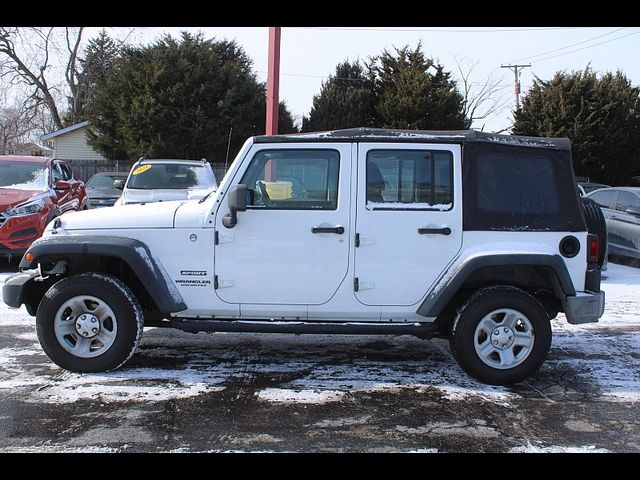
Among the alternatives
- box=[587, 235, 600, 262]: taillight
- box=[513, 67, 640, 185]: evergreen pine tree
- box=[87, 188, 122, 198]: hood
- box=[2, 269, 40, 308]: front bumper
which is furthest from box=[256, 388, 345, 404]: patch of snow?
box=[513, 67, 640, 185]: evergreen pine tree

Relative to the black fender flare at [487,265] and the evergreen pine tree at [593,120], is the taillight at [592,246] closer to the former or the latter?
the black fender flare at [487,265]

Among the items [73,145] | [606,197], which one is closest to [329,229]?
[606,197]

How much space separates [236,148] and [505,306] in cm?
2198

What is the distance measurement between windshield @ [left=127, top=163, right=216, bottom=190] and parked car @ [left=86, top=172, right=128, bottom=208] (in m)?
2.12

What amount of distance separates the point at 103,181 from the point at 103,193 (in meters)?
1.27

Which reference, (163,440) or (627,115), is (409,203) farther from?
(627,115)

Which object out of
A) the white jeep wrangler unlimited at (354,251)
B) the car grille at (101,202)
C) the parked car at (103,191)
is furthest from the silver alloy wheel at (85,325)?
the car grille at (101,202)

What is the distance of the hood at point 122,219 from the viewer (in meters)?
4.70

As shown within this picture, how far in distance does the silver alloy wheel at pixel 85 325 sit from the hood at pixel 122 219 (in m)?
0.59

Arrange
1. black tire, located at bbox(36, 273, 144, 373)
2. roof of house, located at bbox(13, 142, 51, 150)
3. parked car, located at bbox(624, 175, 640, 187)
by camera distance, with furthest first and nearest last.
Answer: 1. roof of house, located at bbox(13, 142, 51, 150)
2. parked car, located at bbox(624, 175, 640, 187)
3. black tire, located at bbox(36, 273, 144, 373)

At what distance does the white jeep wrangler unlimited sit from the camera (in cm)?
459

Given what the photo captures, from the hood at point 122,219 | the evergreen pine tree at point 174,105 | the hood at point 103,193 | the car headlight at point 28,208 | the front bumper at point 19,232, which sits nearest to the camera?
the hood at point 122,219

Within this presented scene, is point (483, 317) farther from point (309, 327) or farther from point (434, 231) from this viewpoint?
point (309, 327)

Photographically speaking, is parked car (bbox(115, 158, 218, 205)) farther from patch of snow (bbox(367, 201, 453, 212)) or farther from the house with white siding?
the house with white siding
